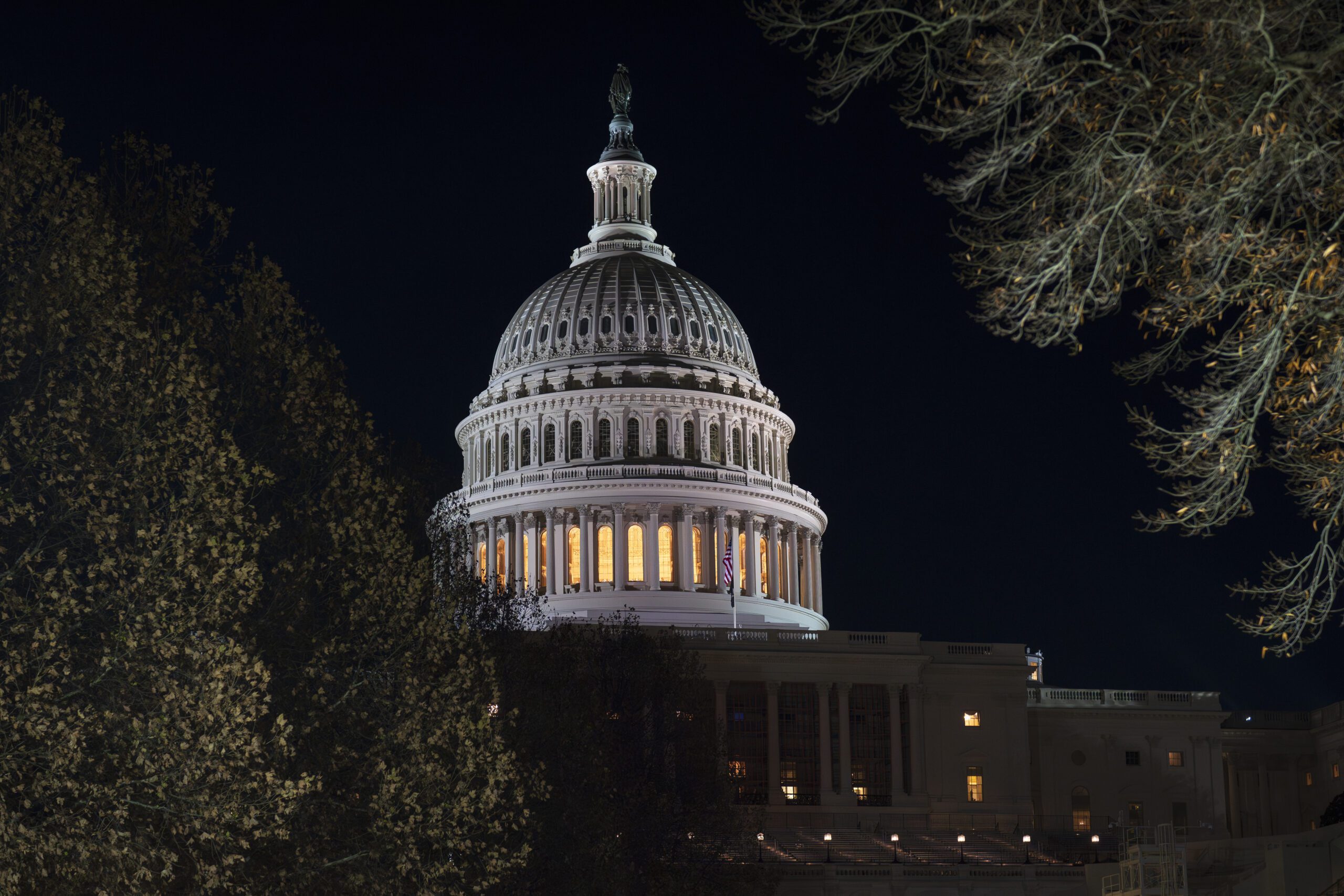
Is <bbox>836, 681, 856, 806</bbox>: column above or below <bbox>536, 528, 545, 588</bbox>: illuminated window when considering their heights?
below

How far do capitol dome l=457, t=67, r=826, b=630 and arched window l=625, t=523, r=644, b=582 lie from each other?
4.5 inches

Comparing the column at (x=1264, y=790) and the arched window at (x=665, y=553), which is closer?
the column at (x=1264, y=790)

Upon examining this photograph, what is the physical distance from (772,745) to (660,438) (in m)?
35.1

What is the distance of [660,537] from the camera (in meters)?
134

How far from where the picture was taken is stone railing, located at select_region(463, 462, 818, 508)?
13288 cm

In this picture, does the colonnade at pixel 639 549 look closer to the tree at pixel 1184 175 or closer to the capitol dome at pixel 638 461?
the capitol dome at pixel 638 461

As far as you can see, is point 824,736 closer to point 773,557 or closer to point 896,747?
point 896,747

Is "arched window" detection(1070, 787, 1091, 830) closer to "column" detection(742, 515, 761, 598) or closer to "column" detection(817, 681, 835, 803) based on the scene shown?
"column" detection(817, 681, 835, 803)

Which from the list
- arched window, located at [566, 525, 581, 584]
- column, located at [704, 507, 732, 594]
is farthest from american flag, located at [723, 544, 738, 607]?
arched window, located at [566, 525, 581, 584]

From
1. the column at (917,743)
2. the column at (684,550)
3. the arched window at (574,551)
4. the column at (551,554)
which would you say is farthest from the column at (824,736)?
the arched window at (574,551)

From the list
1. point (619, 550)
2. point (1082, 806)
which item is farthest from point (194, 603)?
point (619, 550)

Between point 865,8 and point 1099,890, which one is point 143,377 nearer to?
point 865,8

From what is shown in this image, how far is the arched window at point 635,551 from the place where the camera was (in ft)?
433

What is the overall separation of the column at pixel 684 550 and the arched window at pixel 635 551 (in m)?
2.28
